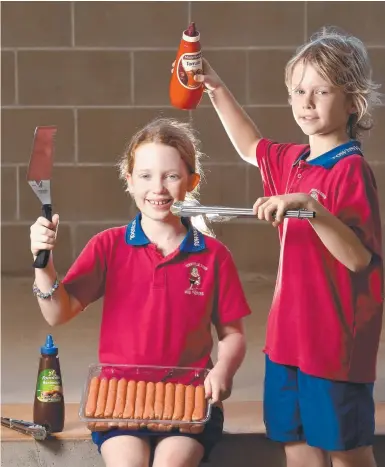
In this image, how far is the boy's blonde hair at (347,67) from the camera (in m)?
1.88

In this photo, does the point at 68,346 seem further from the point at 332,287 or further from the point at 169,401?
the point at 332,287

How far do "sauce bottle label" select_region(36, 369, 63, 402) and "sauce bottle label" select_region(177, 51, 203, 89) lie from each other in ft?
2.12

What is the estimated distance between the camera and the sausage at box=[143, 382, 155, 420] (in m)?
1.89

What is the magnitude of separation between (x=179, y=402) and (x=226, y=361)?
12 cm

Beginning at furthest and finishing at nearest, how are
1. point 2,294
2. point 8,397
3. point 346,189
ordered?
point 2,294, point 8,397, point 346,189

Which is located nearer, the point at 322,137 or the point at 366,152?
the point at 322,137

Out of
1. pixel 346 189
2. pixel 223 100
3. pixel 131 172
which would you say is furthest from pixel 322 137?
pixel 131 172

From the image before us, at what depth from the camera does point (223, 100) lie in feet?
6.77

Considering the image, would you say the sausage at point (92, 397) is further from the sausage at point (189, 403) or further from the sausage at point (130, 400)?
the sausage at point (189, 403)

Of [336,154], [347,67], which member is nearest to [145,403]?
[336,154]

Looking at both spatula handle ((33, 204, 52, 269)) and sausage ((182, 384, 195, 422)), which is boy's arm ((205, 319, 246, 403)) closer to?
sausage ((182, 384, 195, 422))

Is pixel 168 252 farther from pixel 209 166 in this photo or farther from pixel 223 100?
pixel 209 166

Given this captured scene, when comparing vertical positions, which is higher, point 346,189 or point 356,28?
point 356,28

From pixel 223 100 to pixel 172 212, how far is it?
0.89 feet
